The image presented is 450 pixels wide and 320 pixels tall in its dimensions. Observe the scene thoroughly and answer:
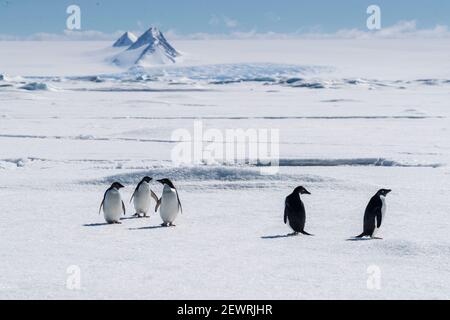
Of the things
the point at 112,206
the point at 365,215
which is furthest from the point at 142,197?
the point at 365,215

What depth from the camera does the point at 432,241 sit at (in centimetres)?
520

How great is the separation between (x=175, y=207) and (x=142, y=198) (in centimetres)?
54

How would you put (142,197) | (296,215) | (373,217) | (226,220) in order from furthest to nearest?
(142,197)
(226,220)
(296,215)
(373,217)

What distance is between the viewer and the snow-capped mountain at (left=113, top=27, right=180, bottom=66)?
147012 mm

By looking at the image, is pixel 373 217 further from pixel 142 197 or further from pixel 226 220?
pixel 142 197

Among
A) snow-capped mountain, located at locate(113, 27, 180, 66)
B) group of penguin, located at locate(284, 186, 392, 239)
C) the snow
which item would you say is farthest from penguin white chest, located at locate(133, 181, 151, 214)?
snow-capped mountain, located at locate(113, 27, 180, 66)

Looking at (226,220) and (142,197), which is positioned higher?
(142,197)

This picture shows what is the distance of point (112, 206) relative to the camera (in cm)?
612

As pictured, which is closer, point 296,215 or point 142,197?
point 296,215

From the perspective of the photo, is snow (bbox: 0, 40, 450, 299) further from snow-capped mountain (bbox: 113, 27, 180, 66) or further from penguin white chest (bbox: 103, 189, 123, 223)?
snow-capped mountain (bbox: 113, 27, 180, 66)

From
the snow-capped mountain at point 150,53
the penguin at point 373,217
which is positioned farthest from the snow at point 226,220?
the snow-capped mountain at point 150,53

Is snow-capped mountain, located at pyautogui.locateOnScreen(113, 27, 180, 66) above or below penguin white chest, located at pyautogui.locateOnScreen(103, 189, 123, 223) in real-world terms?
above

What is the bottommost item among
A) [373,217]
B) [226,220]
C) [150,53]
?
[226,220]

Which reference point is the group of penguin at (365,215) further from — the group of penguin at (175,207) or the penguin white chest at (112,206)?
the penguin white chest at (112,206)
